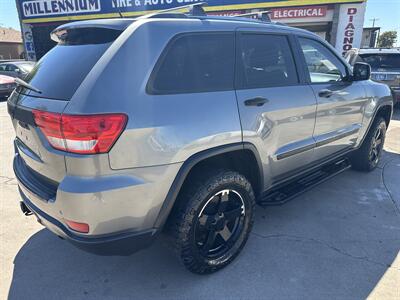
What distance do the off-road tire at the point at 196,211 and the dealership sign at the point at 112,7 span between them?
1381 cm

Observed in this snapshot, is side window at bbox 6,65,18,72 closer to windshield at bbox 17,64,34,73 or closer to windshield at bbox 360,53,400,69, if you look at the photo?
windshield at bbox 17,64,34,73

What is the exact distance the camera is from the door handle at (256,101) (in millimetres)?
2531

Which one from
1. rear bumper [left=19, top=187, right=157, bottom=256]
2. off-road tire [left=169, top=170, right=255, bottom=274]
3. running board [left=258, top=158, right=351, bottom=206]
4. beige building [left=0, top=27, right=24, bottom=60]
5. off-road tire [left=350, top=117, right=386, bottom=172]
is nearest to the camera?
rear bumper [left=19, top=187, right=157, bottom=256]

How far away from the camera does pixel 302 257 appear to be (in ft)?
9.19

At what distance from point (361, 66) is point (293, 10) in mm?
13657

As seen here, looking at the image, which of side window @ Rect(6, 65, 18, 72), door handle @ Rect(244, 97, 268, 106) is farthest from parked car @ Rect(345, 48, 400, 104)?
side window @ Rect(6, 65, 18, 72)

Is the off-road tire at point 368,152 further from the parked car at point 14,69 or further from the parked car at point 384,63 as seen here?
the parked car at point 14,69

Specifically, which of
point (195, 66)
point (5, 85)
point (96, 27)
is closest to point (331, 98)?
point (195, 66)

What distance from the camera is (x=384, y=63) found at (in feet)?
30.1

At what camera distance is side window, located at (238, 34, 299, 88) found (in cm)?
263

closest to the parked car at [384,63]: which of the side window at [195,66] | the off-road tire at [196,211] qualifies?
the side window at [195,66]

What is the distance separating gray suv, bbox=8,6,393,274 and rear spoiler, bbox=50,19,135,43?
0.04 ft

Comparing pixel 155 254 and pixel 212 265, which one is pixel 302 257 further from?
pixel 155 254

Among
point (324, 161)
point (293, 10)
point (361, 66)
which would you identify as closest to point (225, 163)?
point (324, 161)
